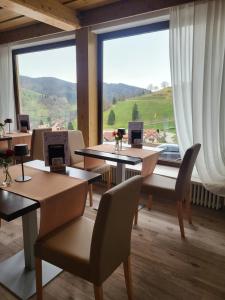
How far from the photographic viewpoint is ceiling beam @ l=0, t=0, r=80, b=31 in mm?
2664

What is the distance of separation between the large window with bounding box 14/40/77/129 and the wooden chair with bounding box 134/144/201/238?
1991 mm

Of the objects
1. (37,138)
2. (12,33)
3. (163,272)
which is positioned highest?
(12,33)

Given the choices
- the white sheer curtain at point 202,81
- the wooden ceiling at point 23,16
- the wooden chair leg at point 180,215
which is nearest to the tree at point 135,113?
the white sheer curtain at point 202,81

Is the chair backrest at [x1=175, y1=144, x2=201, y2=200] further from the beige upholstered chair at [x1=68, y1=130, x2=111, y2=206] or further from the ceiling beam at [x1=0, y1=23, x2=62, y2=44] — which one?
the ceiling beam at [x1=0, y1=23, x2=62, y2=44]

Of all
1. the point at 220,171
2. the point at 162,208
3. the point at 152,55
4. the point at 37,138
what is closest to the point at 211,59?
the point at 152,55

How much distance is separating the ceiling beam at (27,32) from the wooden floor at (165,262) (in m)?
2.81

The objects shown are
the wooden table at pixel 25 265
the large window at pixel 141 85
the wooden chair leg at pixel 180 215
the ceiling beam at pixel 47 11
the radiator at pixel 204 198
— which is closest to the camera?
the wooden table at pixel 25 265

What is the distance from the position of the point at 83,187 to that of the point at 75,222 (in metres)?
0.24

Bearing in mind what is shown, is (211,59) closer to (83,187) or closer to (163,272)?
(83,187)

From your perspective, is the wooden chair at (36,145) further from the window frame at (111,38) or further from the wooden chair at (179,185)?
the wooden chair at (179,185)

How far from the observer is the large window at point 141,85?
3156mm


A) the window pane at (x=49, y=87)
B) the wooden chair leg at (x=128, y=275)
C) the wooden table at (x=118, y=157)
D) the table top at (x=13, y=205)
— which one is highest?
the window pane at (x=49, y=87)

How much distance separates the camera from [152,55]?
126 inches

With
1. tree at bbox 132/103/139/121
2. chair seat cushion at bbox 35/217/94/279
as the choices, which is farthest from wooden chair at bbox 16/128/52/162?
chair seat cushion at bbox 35/217/94/279
